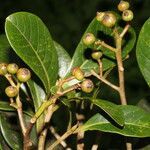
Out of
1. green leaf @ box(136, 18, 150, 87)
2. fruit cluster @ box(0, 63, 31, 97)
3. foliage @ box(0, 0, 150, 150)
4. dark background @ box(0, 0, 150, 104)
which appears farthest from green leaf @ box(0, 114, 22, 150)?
dark background @ box(0, 0, 150, 104)

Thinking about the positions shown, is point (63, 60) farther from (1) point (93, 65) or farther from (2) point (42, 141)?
(2) point (42, 141)

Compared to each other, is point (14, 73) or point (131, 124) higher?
point (14, 73)

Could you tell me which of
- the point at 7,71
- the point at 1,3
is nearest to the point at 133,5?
the point at 1,3

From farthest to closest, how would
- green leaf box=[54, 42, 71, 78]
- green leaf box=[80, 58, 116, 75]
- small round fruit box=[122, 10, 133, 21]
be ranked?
green leaf box=[54, 42, 71, 78], green leaf box=[80, 58, 116, 75], small round fruit box=[122, 10, 133, 21]

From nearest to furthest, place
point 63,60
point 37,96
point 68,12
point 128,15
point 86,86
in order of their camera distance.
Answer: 1. point 86,86
2. point 128,15
3. point 37,96
4. point 63,60
5. point 68,12

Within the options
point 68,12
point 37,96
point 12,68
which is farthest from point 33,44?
point 68,12

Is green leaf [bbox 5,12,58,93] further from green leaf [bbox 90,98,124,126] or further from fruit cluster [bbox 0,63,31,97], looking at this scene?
green leaf [bbox 90,98,124,126]

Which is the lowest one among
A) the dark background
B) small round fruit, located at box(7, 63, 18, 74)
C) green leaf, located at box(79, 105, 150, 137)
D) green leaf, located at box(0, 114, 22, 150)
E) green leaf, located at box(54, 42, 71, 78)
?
the dark background
